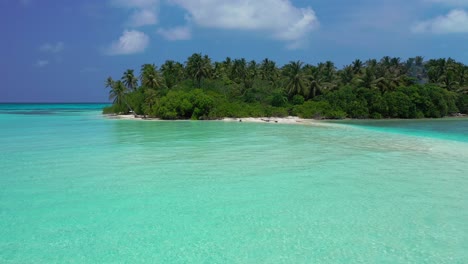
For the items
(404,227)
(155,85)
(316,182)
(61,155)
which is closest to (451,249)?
(404,227)

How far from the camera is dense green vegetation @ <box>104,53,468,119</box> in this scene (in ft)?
192

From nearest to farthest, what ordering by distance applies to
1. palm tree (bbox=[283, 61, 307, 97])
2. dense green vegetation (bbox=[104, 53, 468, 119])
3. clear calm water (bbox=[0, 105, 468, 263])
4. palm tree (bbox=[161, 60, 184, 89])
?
clear calm water (bbox=[0, 105, 468, 263]) → dense green vegetation (bbox=[104, 53, 468, 119]) → palm tree (bbox=[283, 61, 307, 97]) → palm tree (bbox=[161, 60, 184, 89])

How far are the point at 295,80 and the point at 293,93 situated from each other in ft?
7.90

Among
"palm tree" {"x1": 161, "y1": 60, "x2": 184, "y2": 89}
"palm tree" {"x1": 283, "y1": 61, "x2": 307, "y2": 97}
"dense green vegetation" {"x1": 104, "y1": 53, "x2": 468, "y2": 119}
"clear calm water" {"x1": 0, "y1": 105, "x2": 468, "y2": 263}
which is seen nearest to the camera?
"clear calm water" {"x1": 0, "y1": 105, "x2": 468, "y2": 263}

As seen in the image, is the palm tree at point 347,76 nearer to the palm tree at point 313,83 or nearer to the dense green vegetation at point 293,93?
the dense green vegetation at point 293,93

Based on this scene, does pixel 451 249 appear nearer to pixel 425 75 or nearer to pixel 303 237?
pixel 303 237

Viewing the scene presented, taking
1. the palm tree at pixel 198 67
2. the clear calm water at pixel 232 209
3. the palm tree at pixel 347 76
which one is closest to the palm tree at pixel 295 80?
the palm tree at pixel 347 76

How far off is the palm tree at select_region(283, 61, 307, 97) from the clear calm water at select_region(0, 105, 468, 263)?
50706 mm

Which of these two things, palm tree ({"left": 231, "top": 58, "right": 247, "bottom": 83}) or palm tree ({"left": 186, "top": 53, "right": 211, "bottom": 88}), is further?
palm tree ({"left": 231, "top": 58, "right": 247, "bottom": 83})

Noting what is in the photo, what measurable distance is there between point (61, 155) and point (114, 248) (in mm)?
13660

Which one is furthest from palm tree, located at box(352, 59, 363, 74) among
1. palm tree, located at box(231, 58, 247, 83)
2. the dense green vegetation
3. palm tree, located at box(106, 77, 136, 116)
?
palm tree, located at box(106, 77, 136, 116)

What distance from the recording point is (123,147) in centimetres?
2305

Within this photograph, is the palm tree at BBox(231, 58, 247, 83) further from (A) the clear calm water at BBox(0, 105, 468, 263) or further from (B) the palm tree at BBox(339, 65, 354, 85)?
(A) the clear calm water at BBox(0, 105, 468, 263)

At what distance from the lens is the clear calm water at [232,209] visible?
7.20 m
